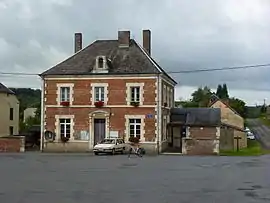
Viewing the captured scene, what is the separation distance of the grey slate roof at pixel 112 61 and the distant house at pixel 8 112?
1627 cm

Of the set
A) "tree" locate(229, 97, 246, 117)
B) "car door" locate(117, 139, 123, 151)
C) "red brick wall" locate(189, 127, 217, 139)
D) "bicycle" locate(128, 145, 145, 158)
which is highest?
"tree" locate(229, 97, 246, 117)

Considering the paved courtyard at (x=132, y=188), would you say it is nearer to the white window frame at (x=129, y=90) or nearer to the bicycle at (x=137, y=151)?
the bicycle at (x=137, y=151)

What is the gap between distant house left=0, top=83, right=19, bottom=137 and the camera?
214 feet

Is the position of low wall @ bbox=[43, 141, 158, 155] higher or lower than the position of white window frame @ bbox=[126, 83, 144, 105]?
lower

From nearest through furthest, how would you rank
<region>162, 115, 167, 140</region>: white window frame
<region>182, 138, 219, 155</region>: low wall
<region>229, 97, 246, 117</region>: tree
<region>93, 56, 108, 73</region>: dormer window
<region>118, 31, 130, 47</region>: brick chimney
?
<region>182, 138, 219, 155</region>: low wall < <region>93, 56, 108, 73</region>: dormer window < <region>162, 115, 167, 140</region>: white window frame < <region>118, 31, 130, 47</region>: brick chimney < <region>229, 97, 246, 117</region>: tree

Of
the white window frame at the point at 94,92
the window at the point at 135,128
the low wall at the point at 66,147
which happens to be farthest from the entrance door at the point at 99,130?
the window at the point at 135,128

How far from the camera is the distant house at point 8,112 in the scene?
65312 millimetres

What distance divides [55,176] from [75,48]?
34.9 m

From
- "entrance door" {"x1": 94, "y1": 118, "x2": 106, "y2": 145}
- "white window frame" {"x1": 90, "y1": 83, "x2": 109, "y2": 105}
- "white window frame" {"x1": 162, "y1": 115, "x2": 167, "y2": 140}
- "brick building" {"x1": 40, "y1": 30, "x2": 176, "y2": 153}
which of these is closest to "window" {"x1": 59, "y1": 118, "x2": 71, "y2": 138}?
"brick building" {"x1": 40, "y1": 30, "x2": 176, "y2": 153}

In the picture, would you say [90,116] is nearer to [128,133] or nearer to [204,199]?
[128,133]

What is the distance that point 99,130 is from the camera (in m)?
50.0

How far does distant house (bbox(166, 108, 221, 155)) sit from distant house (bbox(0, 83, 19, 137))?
2179 centimetres

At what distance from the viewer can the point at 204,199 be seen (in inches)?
564

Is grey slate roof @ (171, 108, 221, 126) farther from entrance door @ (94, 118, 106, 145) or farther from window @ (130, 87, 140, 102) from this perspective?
entrance door @ (94, 118, 106, 145)
